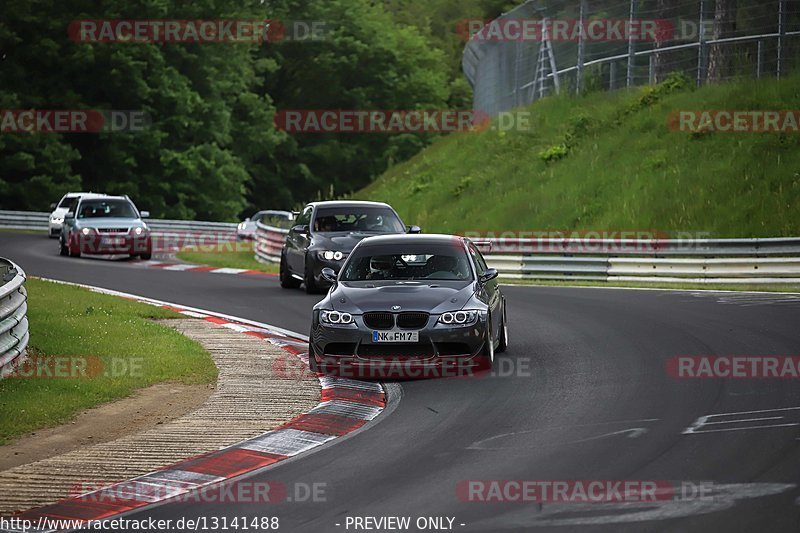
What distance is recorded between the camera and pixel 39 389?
41.0 ft

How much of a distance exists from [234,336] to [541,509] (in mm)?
10098

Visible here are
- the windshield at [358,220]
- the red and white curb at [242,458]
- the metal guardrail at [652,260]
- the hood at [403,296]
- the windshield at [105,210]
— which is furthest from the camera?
the windshield at [105,210]

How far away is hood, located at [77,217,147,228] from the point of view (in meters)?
33.5

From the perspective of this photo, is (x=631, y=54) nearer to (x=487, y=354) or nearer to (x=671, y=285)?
(x=671, y=285)

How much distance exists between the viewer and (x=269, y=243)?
120ft

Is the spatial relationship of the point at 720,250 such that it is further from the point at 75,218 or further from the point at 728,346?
the point at 75,218

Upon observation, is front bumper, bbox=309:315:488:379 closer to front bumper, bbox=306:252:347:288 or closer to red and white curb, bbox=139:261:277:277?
front bumper, bbox=306:252:347:288

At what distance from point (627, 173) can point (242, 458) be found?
27.8 metres

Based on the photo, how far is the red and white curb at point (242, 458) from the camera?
8.15 meters

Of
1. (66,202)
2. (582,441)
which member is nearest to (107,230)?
(66,202)

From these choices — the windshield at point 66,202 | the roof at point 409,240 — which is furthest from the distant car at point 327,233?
the windshield at point 66,202

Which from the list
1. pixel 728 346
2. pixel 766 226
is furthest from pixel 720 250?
pixel 728 346

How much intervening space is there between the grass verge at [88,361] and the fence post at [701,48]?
18.8m

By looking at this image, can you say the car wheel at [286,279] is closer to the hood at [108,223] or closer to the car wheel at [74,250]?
the hood at [108,223]
